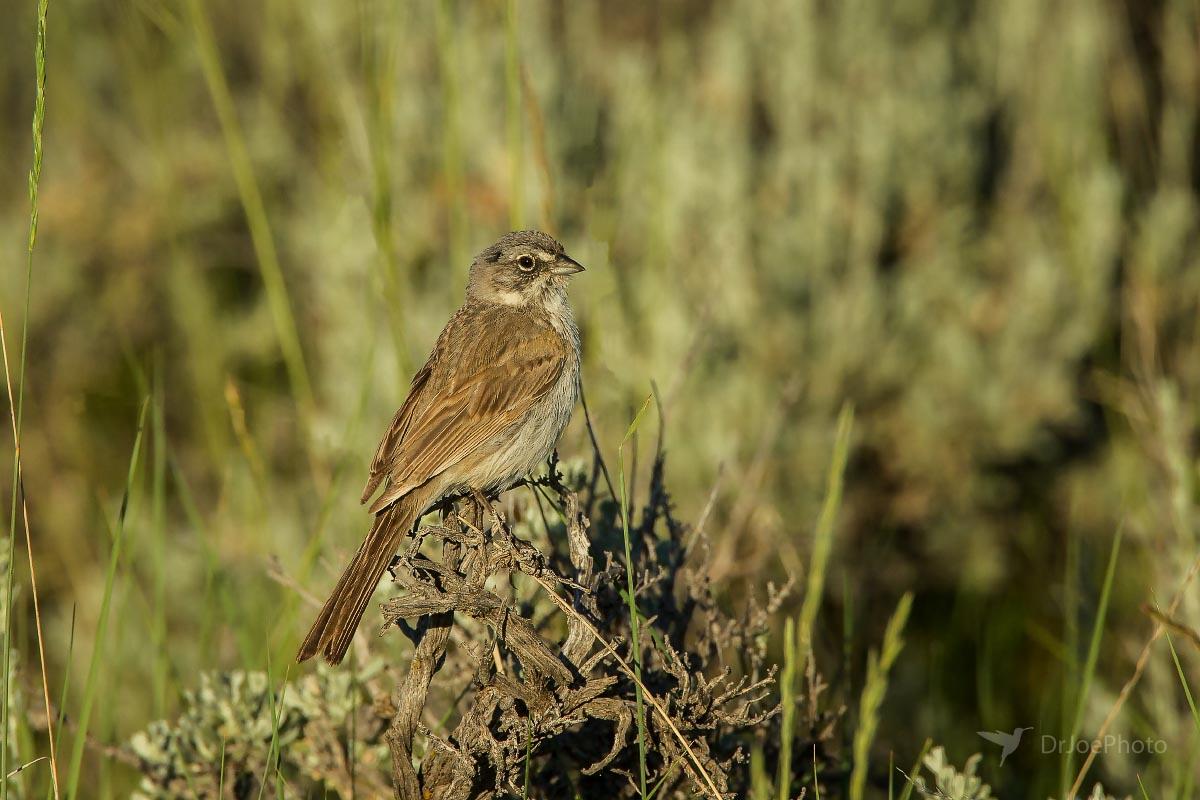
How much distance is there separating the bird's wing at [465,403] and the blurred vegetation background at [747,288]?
1491mm

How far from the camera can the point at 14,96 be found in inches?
342

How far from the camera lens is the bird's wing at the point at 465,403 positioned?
139 inches

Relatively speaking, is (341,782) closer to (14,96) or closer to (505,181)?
(505,181)

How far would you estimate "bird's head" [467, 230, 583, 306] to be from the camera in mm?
4211

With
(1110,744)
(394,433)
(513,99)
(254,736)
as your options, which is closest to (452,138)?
(513,99)

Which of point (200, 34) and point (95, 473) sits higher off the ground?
point (200, 34)

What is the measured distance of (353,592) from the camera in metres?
2.99

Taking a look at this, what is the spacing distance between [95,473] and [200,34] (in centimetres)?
326

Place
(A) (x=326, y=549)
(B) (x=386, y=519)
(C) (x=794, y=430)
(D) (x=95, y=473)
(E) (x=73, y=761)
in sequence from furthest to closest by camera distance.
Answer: (D) (x=95, y=473) < (C) (x=794, y=430) < (A) (x=326, y=549) < (B) (x=386, y=519) < (E) (x=73, y=761)

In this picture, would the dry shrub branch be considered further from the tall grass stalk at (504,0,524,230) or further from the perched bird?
the tall grass stalk at (504,0,524,230)

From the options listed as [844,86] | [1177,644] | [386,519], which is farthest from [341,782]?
[844,86]

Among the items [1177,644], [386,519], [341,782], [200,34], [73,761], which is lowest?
[1177,644]

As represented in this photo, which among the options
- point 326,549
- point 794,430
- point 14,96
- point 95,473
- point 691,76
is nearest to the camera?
point 326,549

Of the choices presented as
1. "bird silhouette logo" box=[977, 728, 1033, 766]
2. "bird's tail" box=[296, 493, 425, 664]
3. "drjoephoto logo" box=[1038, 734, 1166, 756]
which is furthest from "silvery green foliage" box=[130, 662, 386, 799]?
"drjoephoto logo" box=[1038, 734, 1166, 756]
